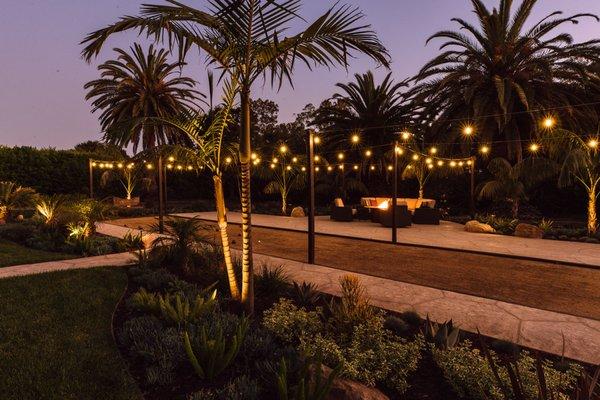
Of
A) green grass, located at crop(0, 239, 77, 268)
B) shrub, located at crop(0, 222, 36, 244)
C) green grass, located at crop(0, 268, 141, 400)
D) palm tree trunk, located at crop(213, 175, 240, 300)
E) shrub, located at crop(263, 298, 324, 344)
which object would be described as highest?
palm tree trunk, located at crop(213, 175, 240, 300)

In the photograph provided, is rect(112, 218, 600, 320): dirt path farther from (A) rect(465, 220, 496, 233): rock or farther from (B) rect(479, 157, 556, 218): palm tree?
(B) rect(479, 157, 556, 218): palm tree

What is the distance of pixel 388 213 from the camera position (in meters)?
12.9

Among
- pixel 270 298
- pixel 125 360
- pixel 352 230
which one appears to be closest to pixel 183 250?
pixel 270 298

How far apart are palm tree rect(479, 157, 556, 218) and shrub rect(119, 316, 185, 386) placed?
13.0 meters

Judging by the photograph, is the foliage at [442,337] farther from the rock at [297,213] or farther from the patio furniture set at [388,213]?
the rock at [297,213]

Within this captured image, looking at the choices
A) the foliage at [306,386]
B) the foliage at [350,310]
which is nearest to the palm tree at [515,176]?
the foliage at [350,310]

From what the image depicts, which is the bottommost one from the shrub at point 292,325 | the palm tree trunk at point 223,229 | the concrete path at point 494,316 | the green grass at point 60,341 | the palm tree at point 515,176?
the concrete path at point 494,316

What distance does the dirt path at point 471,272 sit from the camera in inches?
194

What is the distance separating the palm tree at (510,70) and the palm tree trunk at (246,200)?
39.1 ft

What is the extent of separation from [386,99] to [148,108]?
14904 millimetres

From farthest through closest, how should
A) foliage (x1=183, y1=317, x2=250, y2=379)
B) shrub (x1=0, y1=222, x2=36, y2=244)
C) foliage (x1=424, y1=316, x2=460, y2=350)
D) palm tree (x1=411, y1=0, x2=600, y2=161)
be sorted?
palm tree (x1=411, y1=0, x2=600, y2=161) < shrub (x1=0, y1=222, x2=36, y2=244) < foliage (x1=424, y1=316, x2=460, y2=350) < foliage (x1=183, y1=317, x2=250, y2=379)

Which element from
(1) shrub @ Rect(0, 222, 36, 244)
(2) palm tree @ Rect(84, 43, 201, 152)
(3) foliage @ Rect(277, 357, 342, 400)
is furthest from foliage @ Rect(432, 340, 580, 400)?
(2) palm tree @ Rect(84, 43, 201, 152)

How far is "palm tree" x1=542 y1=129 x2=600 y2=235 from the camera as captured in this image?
9.98 m

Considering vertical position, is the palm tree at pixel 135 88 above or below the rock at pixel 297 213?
above
